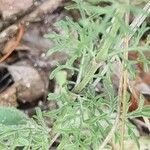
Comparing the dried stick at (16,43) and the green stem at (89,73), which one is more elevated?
the dried stick at (16,43)

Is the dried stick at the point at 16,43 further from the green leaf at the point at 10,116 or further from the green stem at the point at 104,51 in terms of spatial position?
the green stem at the point at 104,51

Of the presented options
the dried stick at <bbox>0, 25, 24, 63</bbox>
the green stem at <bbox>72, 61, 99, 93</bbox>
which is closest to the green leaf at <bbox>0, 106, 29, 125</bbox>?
the dried stick at <bbox>0, 25, 24, 63</bbox>

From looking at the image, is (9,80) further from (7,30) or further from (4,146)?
(4,146)

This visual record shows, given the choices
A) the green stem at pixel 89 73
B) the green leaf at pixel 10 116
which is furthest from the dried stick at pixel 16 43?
the green stem at pixel 89 73

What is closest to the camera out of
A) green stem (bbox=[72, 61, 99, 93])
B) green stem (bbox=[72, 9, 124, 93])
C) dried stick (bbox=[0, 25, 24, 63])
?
green stem (bbox=[72, 9, 124, 93])

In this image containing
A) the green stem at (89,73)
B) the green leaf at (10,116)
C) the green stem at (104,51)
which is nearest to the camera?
the green stem at (104,51)

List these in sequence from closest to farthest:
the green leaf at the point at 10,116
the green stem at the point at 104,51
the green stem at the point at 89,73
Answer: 1. the green stem at the point at 104,51
2. the green stem at the point at 89,73
3. the green leaf at the point at 10,116

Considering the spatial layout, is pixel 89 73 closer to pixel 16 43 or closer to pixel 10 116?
pixel 10 116

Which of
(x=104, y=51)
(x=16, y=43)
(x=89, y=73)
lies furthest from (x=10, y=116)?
(x=104, y=51)

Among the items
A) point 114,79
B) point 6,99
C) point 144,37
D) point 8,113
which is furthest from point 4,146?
point 144,37

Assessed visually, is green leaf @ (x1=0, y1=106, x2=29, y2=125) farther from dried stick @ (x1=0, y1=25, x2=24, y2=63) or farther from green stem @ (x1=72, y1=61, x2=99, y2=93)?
green stem @ (x1=72, y1=61, x2=99, y2=93)

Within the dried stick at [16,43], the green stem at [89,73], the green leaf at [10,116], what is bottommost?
the green leaf at [10,116]
